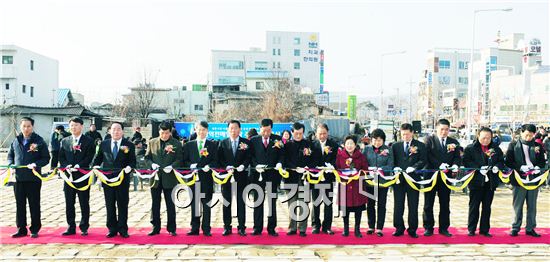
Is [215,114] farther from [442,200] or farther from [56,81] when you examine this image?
[442,200]

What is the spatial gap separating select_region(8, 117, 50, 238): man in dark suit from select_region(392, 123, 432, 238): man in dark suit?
17.3 feet

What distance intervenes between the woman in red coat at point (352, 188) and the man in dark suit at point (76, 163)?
149 inches

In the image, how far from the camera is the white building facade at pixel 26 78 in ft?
118

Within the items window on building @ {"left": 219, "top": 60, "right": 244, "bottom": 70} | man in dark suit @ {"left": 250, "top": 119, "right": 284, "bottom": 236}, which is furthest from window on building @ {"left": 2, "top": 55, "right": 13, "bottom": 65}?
man in dark suit @ {"left": 250, "top": 119, "right": 284, "bottom": 236}

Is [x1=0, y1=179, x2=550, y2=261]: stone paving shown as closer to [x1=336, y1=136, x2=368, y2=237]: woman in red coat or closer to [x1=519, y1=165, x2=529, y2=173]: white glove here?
[x1=336, y1=136, x2=368, y2=237]: woman in red coat

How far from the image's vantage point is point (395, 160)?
7.16 meters

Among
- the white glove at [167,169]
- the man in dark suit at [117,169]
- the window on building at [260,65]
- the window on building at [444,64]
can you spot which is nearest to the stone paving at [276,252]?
the man in dark suit at [117,169]

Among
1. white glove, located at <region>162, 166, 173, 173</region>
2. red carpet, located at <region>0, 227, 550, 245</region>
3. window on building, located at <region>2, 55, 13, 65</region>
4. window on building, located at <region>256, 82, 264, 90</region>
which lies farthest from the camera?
window on building, located at <region>256, 82, 264, 90</region>

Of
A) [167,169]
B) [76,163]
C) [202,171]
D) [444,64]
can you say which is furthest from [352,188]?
[444,64]

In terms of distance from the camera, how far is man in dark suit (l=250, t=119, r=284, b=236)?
6938mm

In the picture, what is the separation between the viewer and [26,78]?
37594 mm

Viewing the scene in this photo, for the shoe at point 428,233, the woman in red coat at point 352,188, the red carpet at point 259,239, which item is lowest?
the red carpet at point 259,239

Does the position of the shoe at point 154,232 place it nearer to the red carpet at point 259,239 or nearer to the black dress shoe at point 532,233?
the red carpet at point 259,239

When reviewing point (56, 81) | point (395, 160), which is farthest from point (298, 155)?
point (56, 81)
